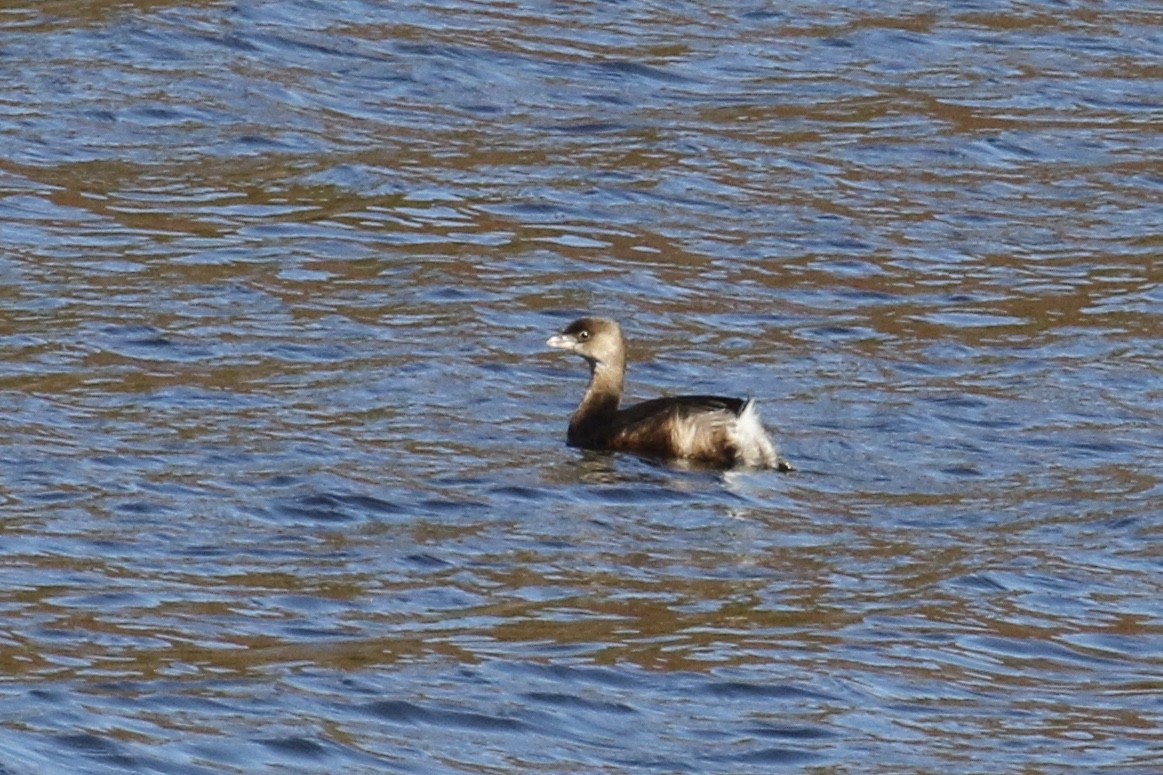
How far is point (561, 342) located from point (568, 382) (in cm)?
78

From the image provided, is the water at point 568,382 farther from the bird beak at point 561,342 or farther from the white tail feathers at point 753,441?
the bird beak at point 561,342

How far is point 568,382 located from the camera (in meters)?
13.6

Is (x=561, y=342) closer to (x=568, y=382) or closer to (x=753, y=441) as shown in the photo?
(x=568, y=382)

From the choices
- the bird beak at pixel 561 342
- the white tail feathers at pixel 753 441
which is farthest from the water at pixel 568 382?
the bird beak at pixel 561 342

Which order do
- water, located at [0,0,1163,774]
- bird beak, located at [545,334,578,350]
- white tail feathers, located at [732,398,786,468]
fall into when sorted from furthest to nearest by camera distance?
bird beak, located at [545,334,578,350] < white tail feathers, located at [732,398,786,468] < water, located at [0,0,1163,774]

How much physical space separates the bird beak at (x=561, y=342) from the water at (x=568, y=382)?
12.9 inches

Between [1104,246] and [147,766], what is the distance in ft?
32.7

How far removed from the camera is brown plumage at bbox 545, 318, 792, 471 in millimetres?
11508

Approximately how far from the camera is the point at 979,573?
9.75 metres

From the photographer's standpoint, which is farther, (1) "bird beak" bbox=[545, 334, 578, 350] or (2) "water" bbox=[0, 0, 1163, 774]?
(1) "bird beak" bbox=[545, 334, 578, 350]

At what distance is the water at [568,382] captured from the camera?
8.05 m

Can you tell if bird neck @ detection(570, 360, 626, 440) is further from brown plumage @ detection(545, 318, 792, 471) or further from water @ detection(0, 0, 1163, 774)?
water @ detection(0, 0, 1163, 774)

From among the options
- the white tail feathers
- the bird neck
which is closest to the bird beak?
the bird neck

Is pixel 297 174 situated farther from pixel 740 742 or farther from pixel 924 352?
pixel 740 742
